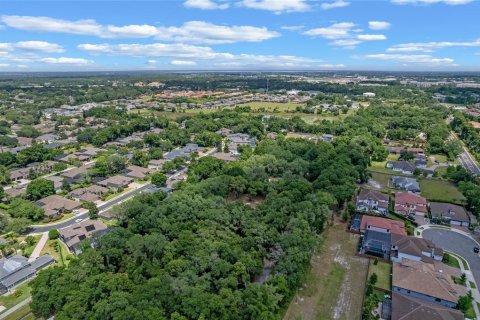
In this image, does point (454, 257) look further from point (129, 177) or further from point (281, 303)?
point (129, 177)

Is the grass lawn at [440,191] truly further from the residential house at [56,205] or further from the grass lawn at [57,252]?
the residential house at [56,205]

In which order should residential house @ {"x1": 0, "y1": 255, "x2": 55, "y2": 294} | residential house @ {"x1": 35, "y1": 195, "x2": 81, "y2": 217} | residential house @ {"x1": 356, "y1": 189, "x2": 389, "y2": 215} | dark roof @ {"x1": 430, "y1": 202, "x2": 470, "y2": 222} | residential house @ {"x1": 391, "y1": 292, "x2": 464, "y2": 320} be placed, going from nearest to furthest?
residential house @ {"x1": 391, "y1": 292, "x2": 464, "y2": 320} → residential house @ {"x1": 0, "y1": 255, "x2": 55, "y2": 294} → dark roof @ {"x1": 430, "y1": 202, "x2": 470, "y2": 222} → residential house @ {"x1": 35, "y1": 195, "x2": 81, "y2": 217} → residential house @ {"x1": 356, "y1": 189, "x2": 389, "y2": 215}

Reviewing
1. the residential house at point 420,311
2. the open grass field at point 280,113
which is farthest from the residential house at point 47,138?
the residential house at point 420,311

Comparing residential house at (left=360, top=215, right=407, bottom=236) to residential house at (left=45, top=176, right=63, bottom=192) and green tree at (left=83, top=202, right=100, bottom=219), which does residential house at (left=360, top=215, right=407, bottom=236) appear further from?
residential house at (left=45, top=176, right=63, bottom=192)

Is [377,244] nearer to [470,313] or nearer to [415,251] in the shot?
[415,251]

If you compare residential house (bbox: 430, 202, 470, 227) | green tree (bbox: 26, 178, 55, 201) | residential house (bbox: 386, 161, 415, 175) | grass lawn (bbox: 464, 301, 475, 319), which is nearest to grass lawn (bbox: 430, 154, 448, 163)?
residential house (bbox: 386, 161, 415, 175)

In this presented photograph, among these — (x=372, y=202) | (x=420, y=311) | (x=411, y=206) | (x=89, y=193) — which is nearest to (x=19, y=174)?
(x=89, y=193)

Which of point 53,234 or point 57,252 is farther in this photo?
point 53,234

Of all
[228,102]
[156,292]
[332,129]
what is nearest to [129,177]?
[156,292]
